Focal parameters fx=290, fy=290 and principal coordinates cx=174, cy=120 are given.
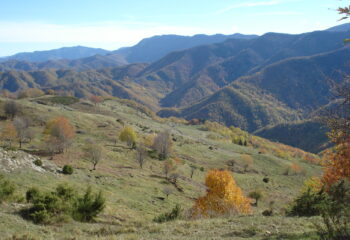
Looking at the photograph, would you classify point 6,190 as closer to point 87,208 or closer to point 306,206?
point 87,208

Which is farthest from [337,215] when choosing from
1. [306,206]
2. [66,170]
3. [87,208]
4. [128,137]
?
[128,137]

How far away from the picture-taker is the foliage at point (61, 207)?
18.2m

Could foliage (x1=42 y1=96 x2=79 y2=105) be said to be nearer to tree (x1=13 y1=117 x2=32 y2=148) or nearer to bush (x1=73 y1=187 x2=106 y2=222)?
tree (x1=13 y1=117 x2=32 y2=148)

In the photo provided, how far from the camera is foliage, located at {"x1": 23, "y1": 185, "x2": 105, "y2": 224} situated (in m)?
18.2

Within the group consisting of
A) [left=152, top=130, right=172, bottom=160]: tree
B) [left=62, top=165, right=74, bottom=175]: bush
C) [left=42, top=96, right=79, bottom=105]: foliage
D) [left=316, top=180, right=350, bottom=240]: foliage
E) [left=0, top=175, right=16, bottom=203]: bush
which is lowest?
[left=152, top=130, right=172, bottom=160]: tree

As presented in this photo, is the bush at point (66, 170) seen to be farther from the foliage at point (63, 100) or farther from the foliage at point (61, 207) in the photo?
the foliage at point (63, 100)

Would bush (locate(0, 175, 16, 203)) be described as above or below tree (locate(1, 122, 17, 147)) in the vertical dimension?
above

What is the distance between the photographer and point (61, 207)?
1923cm

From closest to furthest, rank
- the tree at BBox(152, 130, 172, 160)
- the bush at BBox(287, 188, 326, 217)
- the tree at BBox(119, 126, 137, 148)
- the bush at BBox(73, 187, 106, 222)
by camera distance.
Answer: the bush at BBox(73, 187, 106, 222) < the bush at BBox(287, 188, 326, 217) < the tree at BBox(152, 130, 172, 160) < the tree at BBox(119, 126, 137, 148)

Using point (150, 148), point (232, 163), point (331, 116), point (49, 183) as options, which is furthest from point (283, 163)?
point (331, 116)

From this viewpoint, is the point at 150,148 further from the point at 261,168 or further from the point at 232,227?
the point at 232,227

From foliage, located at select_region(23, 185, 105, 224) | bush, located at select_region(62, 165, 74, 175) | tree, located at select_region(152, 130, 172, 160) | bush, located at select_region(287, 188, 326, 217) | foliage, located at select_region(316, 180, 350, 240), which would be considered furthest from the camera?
tree, located at select_region(152, 130, 172, 160)

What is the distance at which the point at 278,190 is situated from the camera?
9125cm

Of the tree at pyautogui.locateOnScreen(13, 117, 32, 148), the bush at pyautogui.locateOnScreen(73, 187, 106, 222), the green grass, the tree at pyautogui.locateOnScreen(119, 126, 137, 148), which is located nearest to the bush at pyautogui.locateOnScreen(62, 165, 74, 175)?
the green grass
